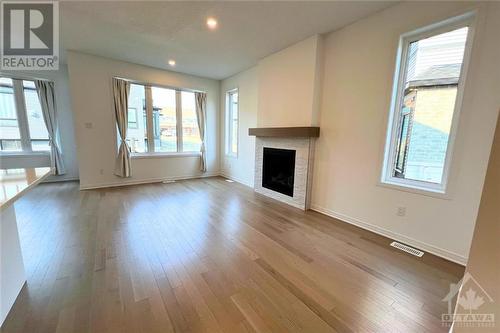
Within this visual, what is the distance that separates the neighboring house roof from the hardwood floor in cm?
192

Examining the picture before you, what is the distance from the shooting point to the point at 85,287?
1619 millimetres

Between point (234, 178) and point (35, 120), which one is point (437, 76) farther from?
point (35, 120)

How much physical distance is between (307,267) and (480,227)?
1.33 meters

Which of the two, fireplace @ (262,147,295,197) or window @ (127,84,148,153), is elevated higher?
window @ (127,84,148,153)

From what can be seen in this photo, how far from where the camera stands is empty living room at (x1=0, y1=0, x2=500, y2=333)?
4.66ft

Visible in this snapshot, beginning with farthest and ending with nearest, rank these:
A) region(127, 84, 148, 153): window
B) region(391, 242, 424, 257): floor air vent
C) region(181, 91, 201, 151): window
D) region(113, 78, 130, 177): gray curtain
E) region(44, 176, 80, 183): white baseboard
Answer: region(181, 91, 201, 151): window < region(44, 176, 80, 183): white baseboard < region(127, 84, 148, 153): window < region(113, 78, 130, 177): gray curtain < region(391, 242, 424, 257): floor air vent

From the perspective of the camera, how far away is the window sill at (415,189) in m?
2.14

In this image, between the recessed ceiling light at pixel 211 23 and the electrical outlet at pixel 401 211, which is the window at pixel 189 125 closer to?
the recessed ceiling light at pixel 211 23

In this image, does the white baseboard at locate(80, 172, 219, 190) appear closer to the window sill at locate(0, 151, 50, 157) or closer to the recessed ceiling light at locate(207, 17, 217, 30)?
the window sill at locate(0, 151, 50, 157)

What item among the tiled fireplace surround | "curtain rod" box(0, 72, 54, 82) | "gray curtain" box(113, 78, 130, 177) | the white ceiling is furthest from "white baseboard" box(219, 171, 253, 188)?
"curtain rod" box(0, 72, 54, 82)

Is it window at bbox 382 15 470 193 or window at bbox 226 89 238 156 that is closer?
window at bbox 382 15 470 193

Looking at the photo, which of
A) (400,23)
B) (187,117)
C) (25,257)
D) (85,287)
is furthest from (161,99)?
(400,23)

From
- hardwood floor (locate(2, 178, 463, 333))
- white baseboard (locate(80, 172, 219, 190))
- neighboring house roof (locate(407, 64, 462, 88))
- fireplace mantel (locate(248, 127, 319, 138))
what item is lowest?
hardwood floor (locate(2, 178, 463, 333))

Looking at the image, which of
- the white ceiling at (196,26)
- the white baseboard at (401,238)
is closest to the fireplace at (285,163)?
the white baseboard at (401,238)
